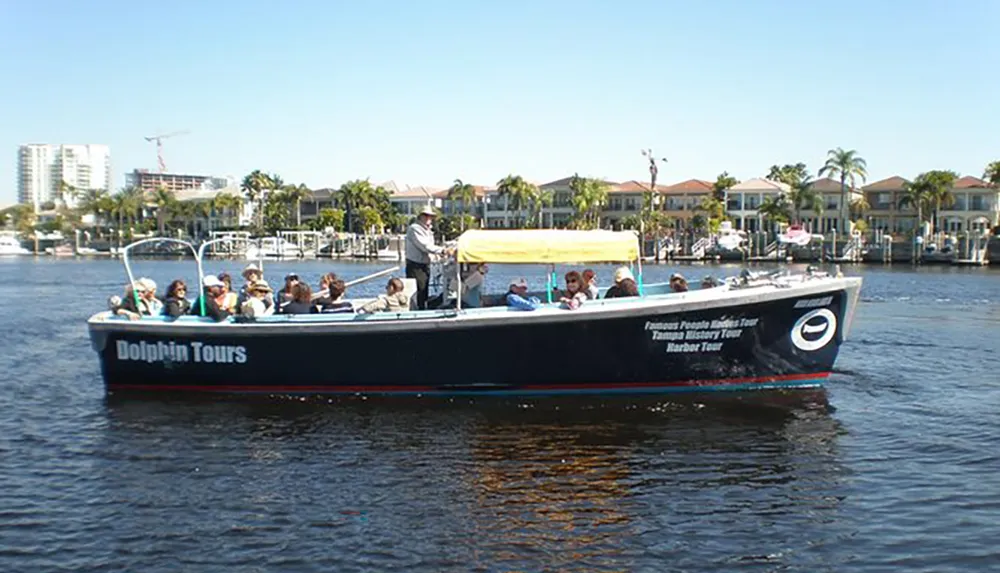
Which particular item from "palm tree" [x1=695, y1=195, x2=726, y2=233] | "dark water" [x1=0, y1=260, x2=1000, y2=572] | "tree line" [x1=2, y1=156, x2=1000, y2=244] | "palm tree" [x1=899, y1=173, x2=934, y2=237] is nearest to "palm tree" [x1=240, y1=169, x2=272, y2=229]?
"tree line" [x1=2, y1=156, x2=1000, y2=244]

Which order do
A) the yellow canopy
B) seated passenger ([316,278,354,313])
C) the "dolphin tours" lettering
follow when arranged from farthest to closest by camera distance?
1. seated passenger ([316,278,354,313])
2. the "dolphin tours" lettering
3. the yellow canopy

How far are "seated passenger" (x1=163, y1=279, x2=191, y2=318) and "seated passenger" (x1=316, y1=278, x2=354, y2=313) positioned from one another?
219cm

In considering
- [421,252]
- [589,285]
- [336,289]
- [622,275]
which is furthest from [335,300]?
[622,275]

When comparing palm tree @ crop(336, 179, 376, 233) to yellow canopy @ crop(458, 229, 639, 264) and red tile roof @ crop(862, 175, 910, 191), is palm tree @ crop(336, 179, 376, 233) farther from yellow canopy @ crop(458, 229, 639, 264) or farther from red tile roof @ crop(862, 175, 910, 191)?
yellow canopy @ crop(458, 229, 639, 264)

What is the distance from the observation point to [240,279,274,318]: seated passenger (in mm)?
14789

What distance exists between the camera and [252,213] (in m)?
152

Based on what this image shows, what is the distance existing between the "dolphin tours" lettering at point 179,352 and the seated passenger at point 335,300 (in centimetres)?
146

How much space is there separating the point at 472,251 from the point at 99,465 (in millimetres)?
5876

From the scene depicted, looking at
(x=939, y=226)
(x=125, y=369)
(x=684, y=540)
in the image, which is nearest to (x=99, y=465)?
Result: (x=125, y=369)

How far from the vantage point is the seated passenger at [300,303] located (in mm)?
15383

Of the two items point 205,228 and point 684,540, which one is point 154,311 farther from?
point 205,228

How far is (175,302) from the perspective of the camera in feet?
50.2

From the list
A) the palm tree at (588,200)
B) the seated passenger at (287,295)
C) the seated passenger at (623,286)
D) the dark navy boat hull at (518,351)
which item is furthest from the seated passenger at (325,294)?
the palm tree at (588,200)

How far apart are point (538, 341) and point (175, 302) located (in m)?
5.92
